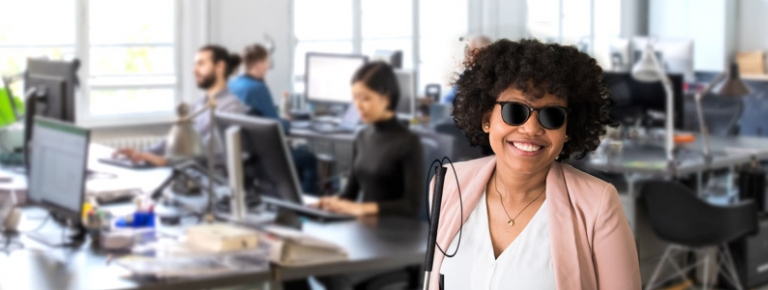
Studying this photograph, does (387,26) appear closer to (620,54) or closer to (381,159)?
(620,54)

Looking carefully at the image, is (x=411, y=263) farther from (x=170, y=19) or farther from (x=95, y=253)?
(x=170, y=19)

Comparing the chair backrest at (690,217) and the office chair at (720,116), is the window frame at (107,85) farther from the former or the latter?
the chair backrest at (690,217)

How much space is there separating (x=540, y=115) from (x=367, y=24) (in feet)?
26.8

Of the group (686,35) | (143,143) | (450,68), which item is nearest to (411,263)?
(450,68)

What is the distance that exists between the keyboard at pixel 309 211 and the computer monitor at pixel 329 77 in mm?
3757

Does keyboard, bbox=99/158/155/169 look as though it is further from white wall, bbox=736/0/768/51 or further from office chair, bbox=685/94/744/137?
white wall, bbox=736/0/768/51

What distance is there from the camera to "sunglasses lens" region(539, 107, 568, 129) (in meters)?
0.87

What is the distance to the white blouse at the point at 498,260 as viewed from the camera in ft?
2.91

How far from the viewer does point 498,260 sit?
905 millimetres

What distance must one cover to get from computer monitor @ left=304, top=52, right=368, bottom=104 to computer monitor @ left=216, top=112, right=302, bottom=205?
3.80 meters

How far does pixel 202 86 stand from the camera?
616 cm

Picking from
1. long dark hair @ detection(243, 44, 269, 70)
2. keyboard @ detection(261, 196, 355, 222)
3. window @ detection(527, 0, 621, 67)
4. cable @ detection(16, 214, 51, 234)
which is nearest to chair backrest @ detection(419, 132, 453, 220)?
keyboard @ detection(261, 196, 355, 222)

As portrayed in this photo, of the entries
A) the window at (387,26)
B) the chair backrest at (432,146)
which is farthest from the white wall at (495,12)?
the chair backrest at (432,146)

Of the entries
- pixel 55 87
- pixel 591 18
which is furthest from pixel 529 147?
pixel 591 18
